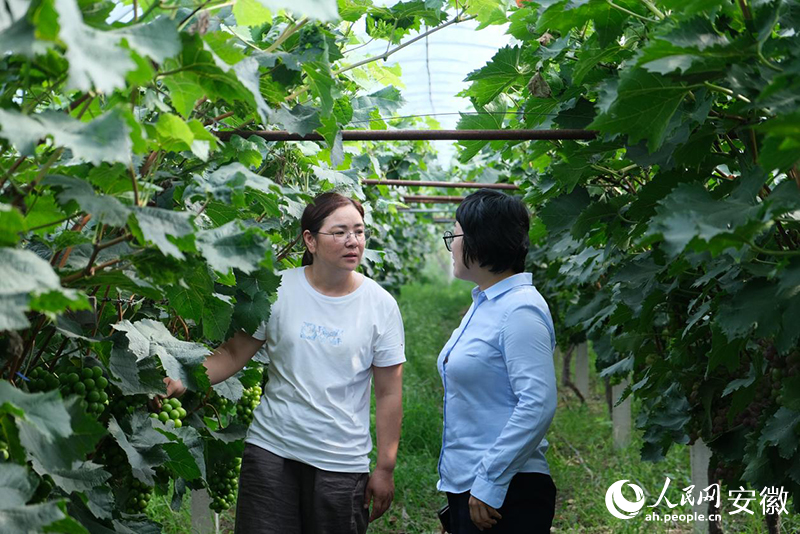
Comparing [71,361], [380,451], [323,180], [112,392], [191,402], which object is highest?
[71,361]

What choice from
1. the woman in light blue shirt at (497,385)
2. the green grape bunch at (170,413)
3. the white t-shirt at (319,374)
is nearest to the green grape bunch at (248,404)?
the white t-shirt at (319,374)

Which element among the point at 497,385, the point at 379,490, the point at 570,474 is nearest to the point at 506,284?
the point at 497,385

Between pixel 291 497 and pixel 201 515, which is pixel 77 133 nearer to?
pixel 291 497

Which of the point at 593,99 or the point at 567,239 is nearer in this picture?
the point at 593,99

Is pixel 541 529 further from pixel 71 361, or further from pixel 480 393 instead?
pixel 71 361

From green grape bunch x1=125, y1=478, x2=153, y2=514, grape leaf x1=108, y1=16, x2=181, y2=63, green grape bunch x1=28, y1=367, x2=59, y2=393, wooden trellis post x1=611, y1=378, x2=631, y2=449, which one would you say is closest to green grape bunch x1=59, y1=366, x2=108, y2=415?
green grape bunch x1=28, y1=367, x2=59, y2=393

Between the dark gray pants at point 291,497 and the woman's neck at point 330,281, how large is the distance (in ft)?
1.91

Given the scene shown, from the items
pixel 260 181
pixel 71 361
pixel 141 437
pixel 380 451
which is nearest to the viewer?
pixel 260 181

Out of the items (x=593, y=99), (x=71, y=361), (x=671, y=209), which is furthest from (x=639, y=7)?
(x=71, y=361)

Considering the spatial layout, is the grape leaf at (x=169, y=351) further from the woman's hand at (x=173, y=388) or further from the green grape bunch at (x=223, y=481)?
the green grape bunch at (x=223, y=481)

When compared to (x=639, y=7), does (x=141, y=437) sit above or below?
below

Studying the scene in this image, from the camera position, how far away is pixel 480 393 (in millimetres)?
2723

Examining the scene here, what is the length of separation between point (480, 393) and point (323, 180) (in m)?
1.21

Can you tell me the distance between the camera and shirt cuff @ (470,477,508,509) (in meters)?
2.55
